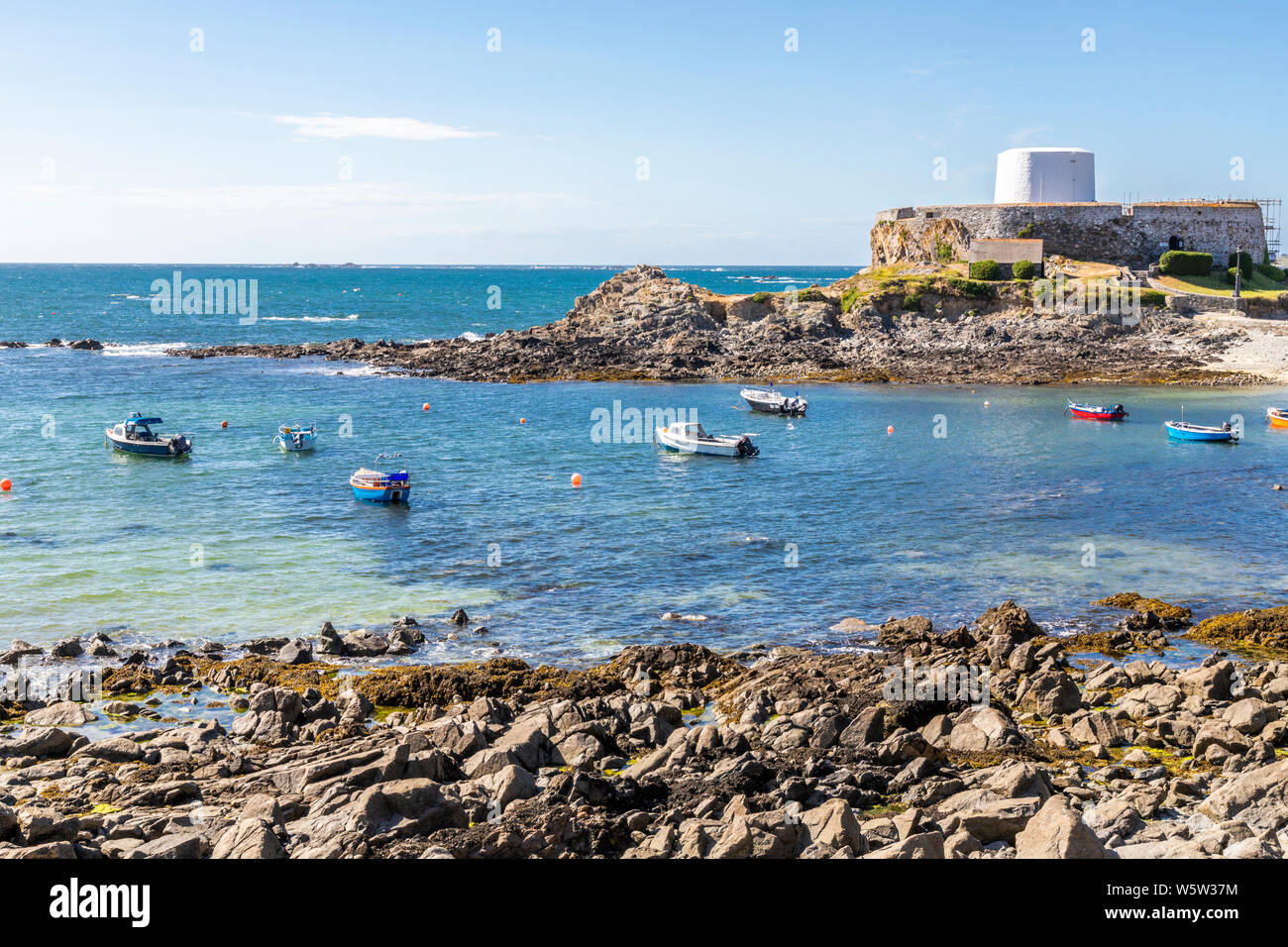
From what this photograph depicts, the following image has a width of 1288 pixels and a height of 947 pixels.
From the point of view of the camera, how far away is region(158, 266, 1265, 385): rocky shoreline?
7962 cm

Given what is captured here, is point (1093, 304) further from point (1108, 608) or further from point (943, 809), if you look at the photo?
point (943, 809)

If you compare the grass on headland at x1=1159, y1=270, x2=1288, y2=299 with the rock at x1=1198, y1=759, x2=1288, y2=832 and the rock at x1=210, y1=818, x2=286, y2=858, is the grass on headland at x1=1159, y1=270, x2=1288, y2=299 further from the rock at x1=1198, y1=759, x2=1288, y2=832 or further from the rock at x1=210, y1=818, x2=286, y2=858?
the rock at x1=210, y1=818, x2=286, y2=858

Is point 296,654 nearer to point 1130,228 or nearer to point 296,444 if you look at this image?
point 296,444

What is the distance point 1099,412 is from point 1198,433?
811 centimetres

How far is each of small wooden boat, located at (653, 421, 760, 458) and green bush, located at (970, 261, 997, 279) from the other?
4562cm

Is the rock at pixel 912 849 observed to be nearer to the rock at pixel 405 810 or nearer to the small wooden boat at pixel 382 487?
the rock at pixel 405 810

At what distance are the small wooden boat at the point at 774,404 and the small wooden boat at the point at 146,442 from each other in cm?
3230

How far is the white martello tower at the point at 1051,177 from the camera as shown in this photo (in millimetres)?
99062

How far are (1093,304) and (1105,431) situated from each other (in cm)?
3144

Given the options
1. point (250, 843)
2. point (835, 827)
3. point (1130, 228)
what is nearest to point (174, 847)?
point (250, 843)

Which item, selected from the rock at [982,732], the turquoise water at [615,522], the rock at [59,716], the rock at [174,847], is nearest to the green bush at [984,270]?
the turquoise water at [615,522]

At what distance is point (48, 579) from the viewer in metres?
30.4

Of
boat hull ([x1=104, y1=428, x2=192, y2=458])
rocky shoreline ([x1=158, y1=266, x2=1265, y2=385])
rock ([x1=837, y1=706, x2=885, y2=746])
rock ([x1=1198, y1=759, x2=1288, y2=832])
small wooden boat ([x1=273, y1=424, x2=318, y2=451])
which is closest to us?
rock ([x1=1198, y1=759, x2=1288, y2=832])

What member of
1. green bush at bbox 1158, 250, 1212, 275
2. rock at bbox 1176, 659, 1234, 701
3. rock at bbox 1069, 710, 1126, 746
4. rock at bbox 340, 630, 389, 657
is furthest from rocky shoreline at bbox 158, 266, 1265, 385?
rock at bbox 1069, 710, 1126, 746
